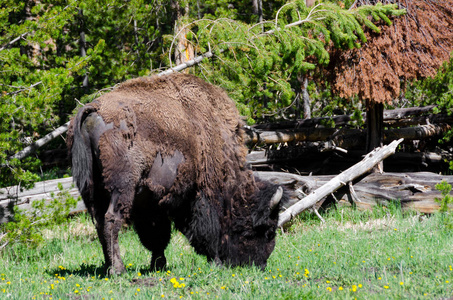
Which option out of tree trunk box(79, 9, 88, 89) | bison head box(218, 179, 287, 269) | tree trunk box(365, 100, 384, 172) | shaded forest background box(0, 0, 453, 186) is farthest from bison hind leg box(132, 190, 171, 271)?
tree trunk box(365, 100, 384, 172)

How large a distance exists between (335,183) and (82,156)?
5036 mm

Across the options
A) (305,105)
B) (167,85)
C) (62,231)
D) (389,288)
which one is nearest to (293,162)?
(305,105)

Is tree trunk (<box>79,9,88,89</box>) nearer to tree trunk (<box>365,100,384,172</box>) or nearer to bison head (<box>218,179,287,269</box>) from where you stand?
bison head (<box>218,179,287,269</box>)

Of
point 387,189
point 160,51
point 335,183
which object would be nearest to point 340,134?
point 387,189

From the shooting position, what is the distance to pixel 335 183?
8812mm

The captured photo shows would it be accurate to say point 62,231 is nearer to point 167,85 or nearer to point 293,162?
point 167,85

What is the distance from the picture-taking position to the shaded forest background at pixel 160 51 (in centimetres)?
711

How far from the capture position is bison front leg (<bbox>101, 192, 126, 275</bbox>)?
16.7 ft

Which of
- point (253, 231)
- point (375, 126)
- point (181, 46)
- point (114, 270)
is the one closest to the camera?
point (114, 270)

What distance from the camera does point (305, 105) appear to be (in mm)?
11891

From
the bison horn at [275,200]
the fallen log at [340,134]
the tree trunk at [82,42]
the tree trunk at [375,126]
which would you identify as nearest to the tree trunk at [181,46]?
the fallen log at [340,134]

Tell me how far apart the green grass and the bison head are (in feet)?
0.77

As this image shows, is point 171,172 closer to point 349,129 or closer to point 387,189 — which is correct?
point 387,189

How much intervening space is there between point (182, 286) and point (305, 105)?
8291 millimetres
